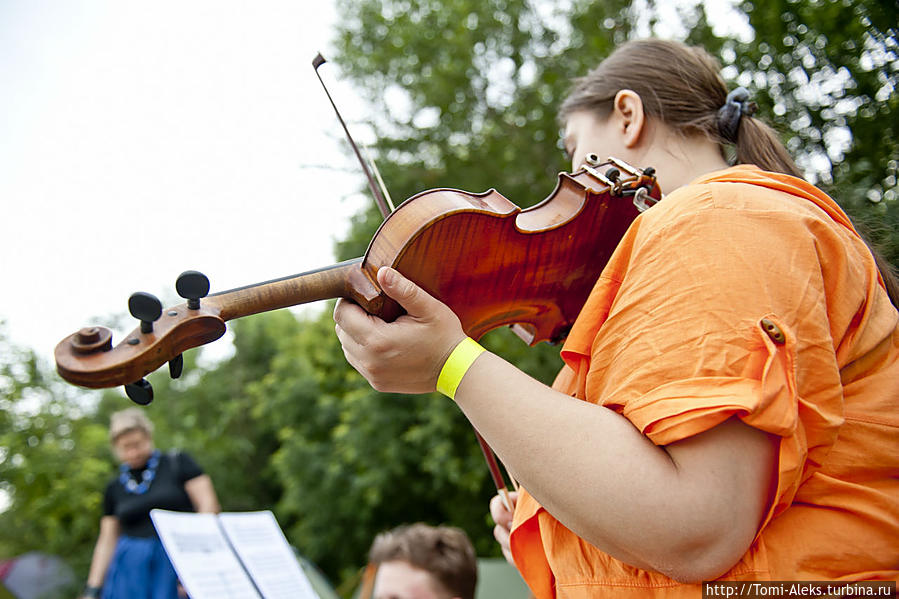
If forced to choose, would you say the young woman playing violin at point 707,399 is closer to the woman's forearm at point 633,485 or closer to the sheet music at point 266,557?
the woman's forearm at point 633,485

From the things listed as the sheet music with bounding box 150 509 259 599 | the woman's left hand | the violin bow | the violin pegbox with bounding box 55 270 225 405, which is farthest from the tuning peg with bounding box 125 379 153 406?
Answer: the sheet music with bounding box 150 509 259 599

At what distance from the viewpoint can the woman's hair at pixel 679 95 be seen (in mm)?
1457

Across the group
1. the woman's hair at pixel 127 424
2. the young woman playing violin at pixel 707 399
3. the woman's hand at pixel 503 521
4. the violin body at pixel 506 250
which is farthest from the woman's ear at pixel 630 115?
the woman's hair at pixel 127 424

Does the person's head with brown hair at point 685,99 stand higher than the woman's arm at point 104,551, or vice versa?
the person's head with brown hair at point 685,99

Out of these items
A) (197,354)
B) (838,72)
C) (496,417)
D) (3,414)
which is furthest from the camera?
(197,354)

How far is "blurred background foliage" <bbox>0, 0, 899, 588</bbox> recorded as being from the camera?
239 cm

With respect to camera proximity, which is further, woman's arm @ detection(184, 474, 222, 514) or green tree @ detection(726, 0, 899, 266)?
woman's arm @ detection(184, 474, 222, 514)

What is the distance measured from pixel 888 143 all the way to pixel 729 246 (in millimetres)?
1733

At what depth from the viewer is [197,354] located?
12.4 meters

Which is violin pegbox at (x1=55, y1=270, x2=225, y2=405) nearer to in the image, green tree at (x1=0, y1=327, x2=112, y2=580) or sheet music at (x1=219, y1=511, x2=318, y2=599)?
sheet music at (x1=219, y1=511, x2=318, y2=599)

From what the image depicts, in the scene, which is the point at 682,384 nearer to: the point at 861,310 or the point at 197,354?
the point at 861,310

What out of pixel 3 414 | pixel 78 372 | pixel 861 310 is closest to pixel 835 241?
pixel 861 310

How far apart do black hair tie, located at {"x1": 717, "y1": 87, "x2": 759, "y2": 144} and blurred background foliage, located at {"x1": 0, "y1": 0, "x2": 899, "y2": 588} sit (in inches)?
17.9

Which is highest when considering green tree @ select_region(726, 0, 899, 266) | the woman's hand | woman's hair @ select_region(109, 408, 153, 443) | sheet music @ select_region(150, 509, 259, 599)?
green tree @ select_region(726, 0, 899, 266)
